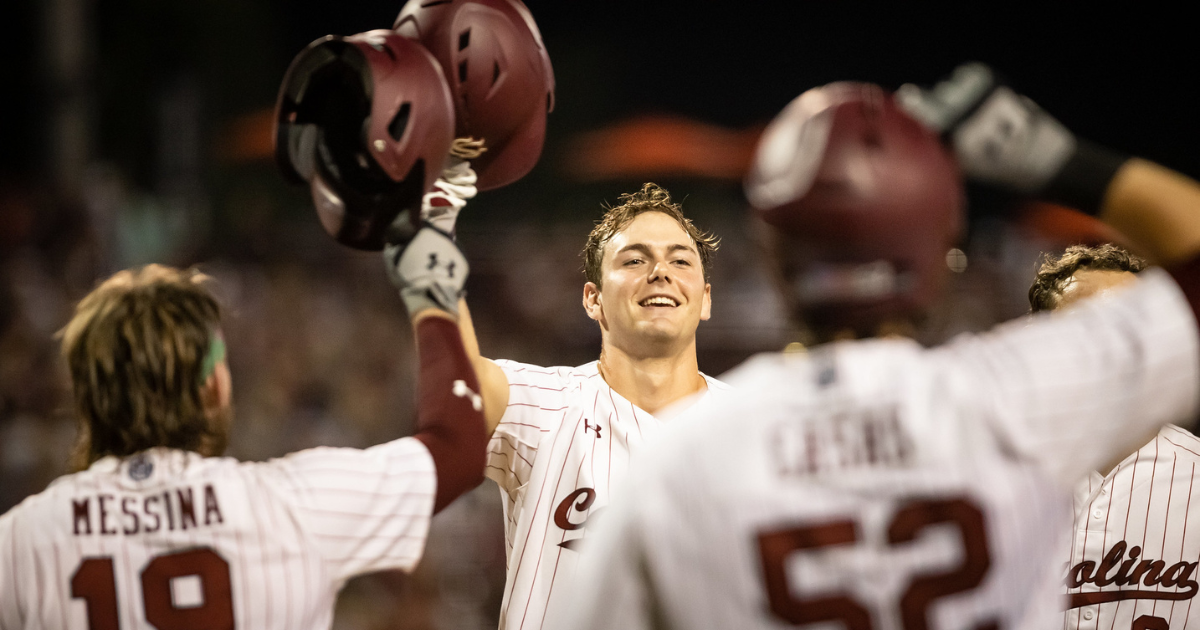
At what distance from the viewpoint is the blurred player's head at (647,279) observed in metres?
3.48

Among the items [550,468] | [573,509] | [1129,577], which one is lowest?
[1129,577]

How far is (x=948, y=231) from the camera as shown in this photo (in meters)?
1.81

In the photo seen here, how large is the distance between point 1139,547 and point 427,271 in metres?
2.41

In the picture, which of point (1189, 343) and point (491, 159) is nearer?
point (1189, 343)

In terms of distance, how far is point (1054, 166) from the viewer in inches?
70.4

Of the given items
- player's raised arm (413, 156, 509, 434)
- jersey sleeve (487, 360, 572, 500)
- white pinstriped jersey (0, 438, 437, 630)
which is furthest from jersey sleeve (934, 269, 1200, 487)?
jersey sleeve (487, 360, 572, 500)

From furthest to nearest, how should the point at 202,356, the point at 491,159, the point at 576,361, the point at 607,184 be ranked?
the point at 607,184, the point at 576,361, the point at 491,159, the point at 202,356

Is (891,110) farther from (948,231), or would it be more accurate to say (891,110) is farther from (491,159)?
(491,159)

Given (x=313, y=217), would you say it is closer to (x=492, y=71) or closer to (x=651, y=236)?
(x=651, y=236)

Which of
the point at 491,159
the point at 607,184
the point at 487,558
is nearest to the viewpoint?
the point at 491,159

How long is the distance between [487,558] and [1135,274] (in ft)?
17.1

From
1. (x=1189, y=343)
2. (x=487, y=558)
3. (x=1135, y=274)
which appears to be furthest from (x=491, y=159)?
(x=487, y=558)

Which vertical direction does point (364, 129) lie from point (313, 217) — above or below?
below

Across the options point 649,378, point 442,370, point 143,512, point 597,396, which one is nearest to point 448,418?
point 442,370
